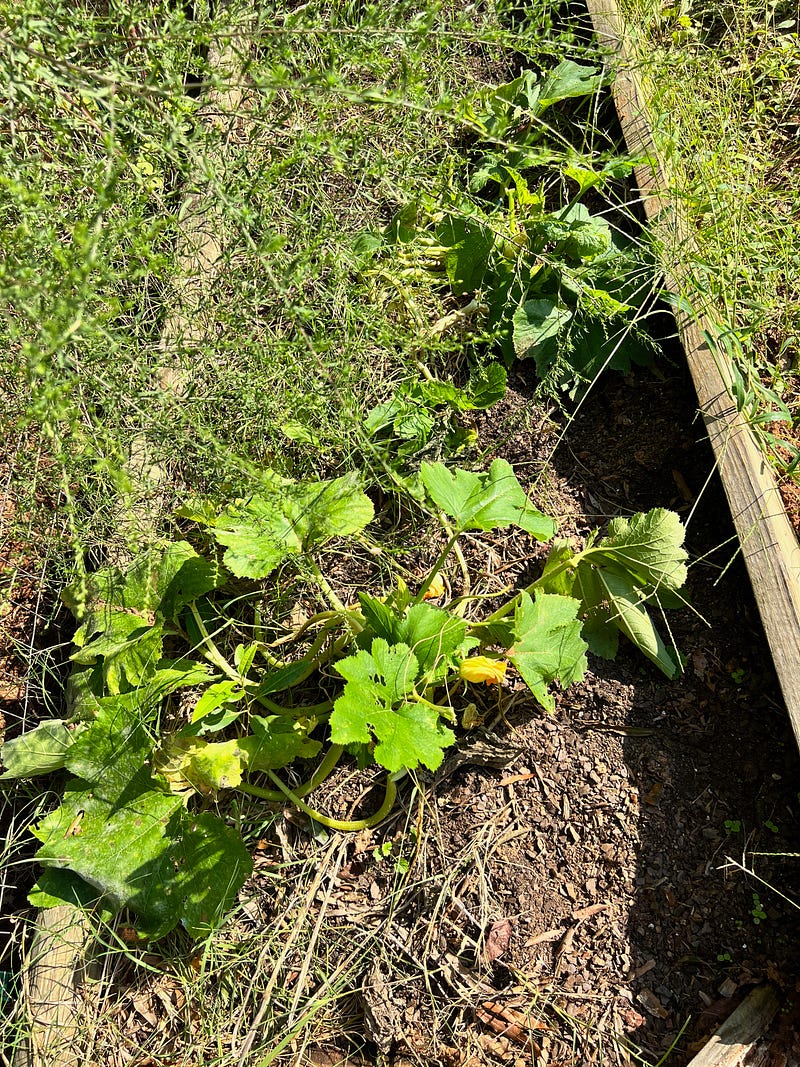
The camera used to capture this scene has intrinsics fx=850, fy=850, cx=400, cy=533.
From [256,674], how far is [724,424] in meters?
1.21

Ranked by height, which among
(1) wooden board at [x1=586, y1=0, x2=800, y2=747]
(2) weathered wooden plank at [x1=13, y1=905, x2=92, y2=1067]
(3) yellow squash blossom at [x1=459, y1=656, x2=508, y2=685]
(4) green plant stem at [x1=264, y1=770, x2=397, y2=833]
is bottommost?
(2) weathered wooden plank at [x1=13, y1=905, x2=92, y2=1067]

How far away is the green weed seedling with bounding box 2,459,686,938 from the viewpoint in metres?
1.67

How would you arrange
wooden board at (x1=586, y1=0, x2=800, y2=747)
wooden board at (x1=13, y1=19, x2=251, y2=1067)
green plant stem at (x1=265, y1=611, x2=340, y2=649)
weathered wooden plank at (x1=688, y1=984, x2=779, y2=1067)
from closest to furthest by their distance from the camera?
weathered wooden plank at (x1=688, y1=984, x2=779, y2=1067) < wooden board at (x1=13, y1=19, x2=251, y2=1067) < wooden board at (x1=586, y1=0, x2=800, y2=747) < green plant stem at (x1=265, y1=611, x2=340, y2=649)

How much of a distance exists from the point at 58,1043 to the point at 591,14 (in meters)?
2.79

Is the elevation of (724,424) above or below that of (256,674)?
above

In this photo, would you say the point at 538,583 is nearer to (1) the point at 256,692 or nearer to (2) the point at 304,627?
(2) the point at 304,627

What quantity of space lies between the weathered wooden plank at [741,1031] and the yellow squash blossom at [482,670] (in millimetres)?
741

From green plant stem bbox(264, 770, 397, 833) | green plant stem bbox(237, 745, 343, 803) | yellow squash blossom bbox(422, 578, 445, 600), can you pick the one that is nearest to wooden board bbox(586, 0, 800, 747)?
yellow squash blossom bbox(422, 578, 445, 600)

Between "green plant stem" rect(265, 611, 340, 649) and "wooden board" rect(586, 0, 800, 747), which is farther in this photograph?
"green plant stem" rect(265, 611, 340, 649)

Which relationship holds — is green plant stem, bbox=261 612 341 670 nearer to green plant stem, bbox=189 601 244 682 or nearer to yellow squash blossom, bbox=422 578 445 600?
green plant stem, bbox=189 601 244 682

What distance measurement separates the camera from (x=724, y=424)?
1.94 m

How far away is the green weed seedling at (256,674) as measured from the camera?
167 centimetres

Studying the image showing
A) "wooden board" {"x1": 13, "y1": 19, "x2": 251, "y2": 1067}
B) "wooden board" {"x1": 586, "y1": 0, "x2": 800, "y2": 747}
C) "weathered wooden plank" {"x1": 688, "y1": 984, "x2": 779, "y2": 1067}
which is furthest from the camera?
"wooden board" {"x1": 586, "y1": 0, "x2": 800, "y2": 747}

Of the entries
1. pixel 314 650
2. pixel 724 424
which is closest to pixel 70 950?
pixel 314 650
